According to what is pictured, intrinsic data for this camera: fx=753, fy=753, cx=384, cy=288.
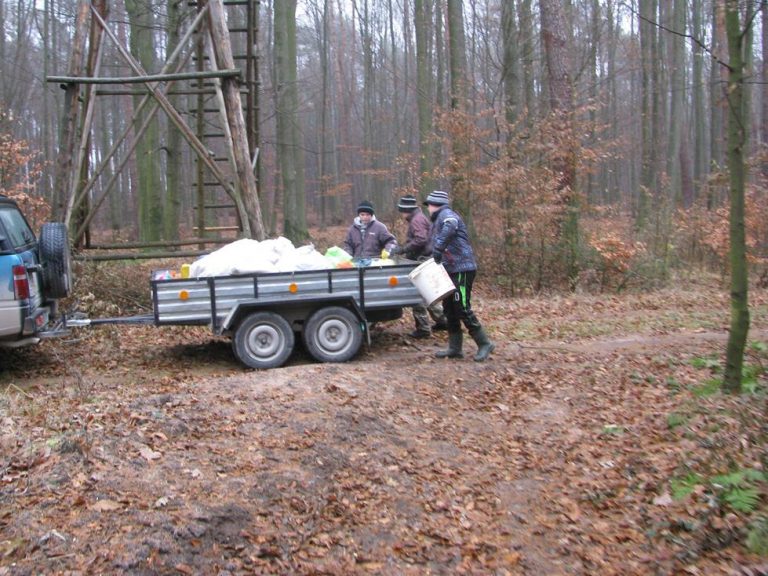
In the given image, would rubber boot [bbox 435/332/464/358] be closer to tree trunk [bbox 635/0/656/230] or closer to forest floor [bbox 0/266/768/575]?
forest floor [bbox 0/266/768/575]

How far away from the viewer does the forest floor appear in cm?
417

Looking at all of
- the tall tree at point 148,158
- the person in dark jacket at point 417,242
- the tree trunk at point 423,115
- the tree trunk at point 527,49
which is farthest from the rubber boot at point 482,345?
the tall tree at point 148,158

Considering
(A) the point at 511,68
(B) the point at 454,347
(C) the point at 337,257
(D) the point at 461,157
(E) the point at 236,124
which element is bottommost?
(B) the point at 454,347

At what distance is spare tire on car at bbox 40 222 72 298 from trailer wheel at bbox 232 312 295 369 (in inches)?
84.4

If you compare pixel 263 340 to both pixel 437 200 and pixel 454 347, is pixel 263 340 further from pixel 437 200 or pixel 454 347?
pixel 437 200

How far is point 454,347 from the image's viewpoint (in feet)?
29.5

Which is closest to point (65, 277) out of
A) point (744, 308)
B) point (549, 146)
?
point (744, 308)

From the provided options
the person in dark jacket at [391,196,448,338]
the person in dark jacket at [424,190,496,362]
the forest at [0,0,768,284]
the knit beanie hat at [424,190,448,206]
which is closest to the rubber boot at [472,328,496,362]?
the person in dark jacket at [424,190,496,362]

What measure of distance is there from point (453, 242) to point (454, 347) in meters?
1.26

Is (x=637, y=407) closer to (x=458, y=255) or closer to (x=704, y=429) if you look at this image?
(x=704, y=429)

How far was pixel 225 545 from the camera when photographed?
4.18m

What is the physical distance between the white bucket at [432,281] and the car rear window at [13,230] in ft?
14.2

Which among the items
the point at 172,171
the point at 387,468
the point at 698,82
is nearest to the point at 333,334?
the point at 387,468

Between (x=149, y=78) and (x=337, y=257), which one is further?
(x=149, y=78)
